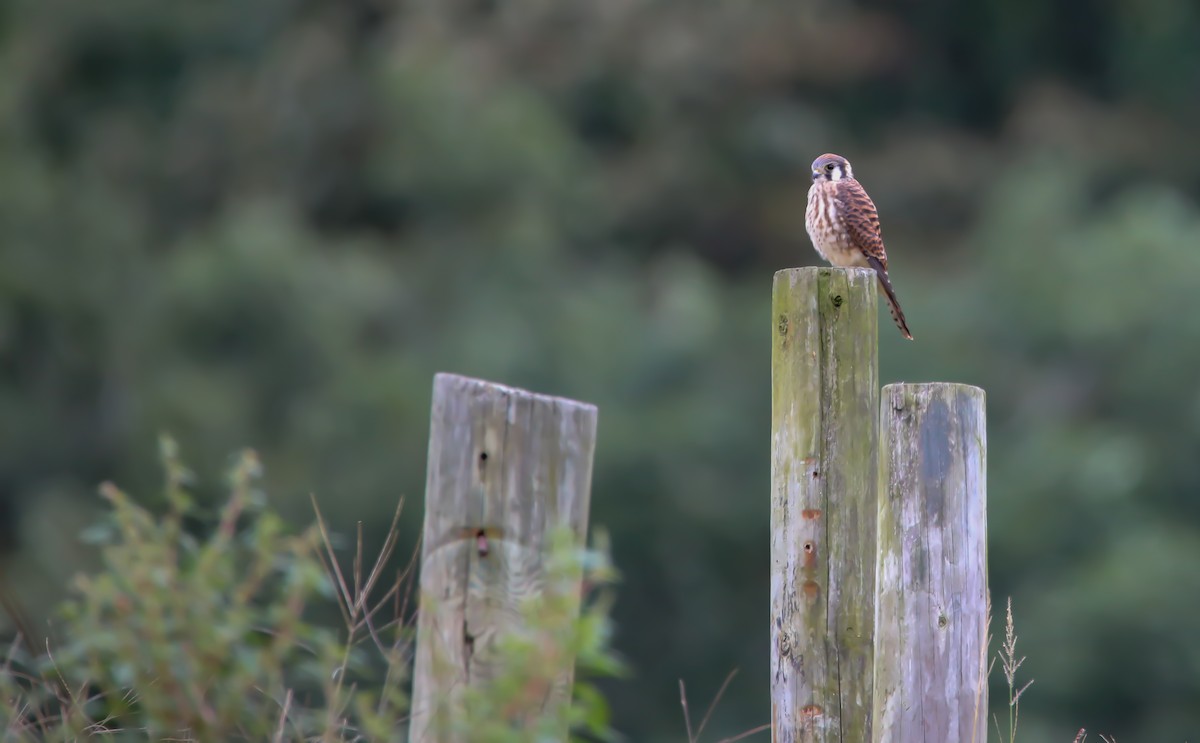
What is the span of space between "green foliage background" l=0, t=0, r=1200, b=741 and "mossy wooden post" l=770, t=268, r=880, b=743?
47.2 ft

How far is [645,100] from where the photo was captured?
1120 inches

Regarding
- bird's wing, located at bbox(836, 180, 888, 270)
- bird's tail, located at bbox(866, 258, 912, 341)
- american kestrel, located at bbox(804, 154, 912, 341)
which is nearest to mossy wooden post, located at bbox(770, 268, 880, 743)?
bird's tail, located at bbox(866, 258, 912, 341)

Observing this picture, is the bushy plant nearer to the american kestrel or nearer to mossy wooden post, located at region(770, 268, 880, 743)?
mossy wooden post, located at region(770, 268, 880, 743)

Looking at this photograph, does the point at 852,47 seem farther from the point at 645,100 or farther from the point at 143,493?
the point at 143,493

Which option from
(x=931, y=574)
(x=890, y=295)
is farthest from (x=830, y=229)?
(x=931, y=574)

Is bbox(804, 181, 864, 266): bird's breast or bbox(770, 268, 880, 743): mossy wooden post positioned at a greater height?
bbox(804, 181, 864, 266): bird's breast

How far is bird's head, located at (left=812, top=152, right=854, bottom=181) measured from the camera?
7.91 m

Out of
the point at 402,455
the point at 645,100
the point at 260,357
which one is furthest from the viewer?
the point at 645,100

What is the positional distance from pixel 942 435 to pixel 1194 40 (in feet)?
88.6

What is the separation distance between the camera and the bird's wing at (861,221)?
7.47 metres

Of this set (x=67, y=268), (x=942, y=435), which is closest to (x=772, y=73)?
(x=67, y=268)

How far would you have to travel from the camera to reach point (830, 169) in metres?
7.97

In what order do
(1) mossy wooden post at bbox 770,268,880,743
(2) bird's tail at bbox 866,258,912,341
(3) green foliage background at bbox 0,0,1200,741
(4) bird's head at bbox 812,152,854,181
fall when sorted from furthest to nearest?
(3) green foliage background at bbox 0,0,1200,741 → (4) bird's head at bbox 812,152,854,181 → (2) bird's tail at bbox 866,258,912,341 → (1) mossy wooden post at bbox 770,268,880,743

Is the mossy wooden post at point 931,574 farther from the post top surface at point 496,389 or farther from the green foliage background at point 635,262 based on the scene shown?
the green foliage background at point 635,262
